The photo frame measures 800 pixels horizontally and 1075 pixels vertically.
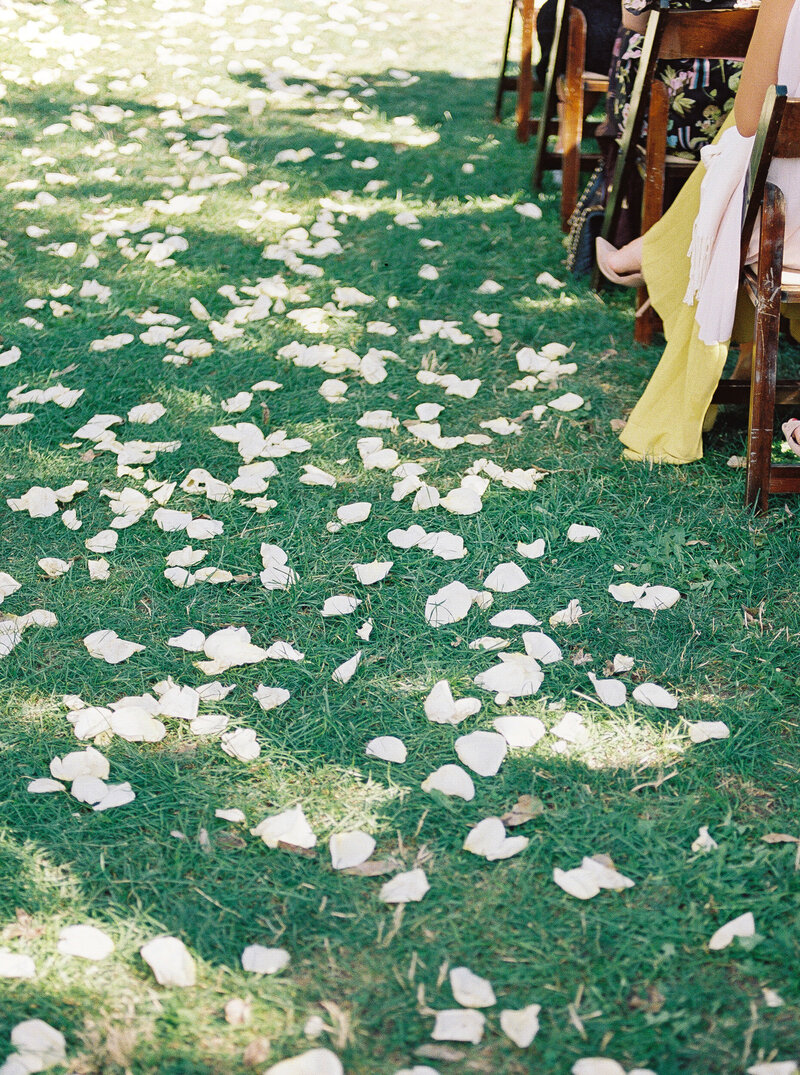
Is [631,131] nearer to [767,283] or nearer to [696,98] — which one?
[696,98]

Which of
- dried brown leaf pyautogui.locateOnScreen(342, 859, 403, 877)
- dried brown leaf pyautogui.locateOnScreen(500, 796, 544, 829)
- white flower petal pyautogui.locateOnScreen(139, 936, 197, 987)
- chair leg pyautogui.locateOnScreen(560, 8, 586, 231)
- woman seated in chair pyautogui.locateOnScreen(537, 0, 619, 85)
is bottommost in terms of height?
white flower petal pyautogui.locateOnScreen(139, 936, 197, 987)

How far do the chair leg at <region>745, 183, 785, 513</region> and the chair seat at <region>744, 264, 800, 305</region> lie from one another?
0.09 ft

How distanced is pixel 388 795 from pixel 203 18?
7.05 m

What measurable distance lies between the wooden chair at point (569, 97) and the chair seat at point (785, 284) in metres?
1.76

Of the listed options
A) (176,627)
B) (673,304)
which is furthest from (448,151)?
(176,627)

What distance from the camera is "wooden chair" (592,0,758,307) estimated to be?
2846 millimetres

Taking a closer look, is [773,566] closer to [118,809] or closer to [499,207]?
[118,809]

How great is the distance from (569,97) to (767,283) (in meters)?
1.97

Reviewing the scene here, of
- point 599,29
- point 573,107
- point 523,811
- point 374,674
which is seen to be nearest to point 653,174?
point 573,107

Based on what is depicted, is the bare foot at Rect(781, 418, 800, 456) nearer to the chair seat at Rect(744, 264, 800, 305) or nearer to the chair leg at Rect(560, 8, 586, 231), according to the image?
the chair seat at Rect(744, 264, 800, 305)

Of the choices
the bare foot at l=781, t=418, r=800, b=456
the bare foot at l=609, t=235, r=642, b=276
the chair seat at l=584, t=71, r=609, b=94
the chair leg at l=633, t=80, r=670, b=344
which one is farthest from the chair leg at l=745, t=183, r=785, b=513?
the chair seat at l=584, t=71, r=609, b=94

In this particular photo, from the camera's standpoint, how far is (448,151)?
16.9ft

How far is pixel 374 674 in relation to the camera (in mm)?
2146

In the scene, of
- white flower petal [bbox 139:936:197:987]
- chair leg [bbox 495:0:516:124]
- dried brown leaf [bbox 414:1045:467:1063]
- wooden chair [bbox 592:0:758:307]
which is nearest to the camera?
dried brown leaf [bbox 414:1045:467:1063]
